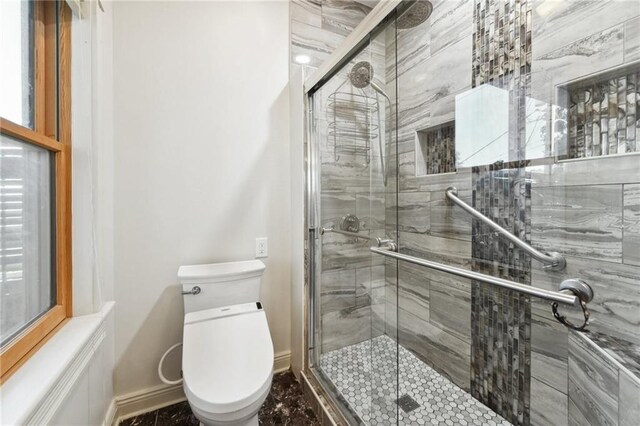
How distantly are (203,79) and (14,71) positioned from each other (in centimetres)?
86

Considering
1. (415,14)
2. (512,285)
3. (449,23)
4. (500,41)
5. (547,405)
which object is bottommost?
(547,405)

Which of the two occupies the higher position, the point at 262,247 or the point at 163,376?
the point at 262,247

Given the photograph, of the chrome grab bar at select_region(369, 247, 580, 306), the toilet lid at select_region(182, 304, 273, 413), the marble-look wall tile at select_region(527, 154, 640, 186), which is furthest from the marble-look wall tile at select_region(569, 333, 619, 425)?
the toilet lid at select_region(182, 304, 273, 413)

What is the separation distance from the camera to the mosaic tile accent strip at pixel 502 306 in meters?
1.22

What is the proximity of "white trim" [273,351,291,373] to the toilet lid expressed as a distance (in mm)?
568

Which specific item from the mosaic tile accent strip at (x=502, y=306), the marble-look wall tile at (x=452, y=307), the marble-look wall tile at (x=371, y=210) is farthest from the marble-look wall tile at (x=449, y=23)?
the marble-look wall tile at (x=452, y=307)

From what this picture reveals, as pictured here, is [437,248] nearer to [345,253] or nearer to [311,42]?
[345,253]

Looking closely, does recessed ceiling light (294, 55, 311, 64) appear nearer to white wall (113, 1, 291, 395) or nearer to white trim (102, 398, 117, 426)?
white wall (113, 1, 291, 395)

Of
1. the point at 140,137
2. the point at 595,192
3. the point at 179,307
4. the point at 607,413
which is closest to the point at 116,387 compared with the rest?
the point at 179,307

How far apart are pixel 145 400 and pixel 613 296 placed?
7.10 ft

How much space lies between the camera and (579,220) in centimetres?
105

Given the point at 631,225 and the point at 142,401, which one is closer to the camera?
the point at 631,225

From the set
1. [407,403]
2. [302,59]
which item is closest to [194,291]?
[407,403]

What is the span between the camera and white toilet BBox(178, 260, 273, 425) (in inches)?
38.6
